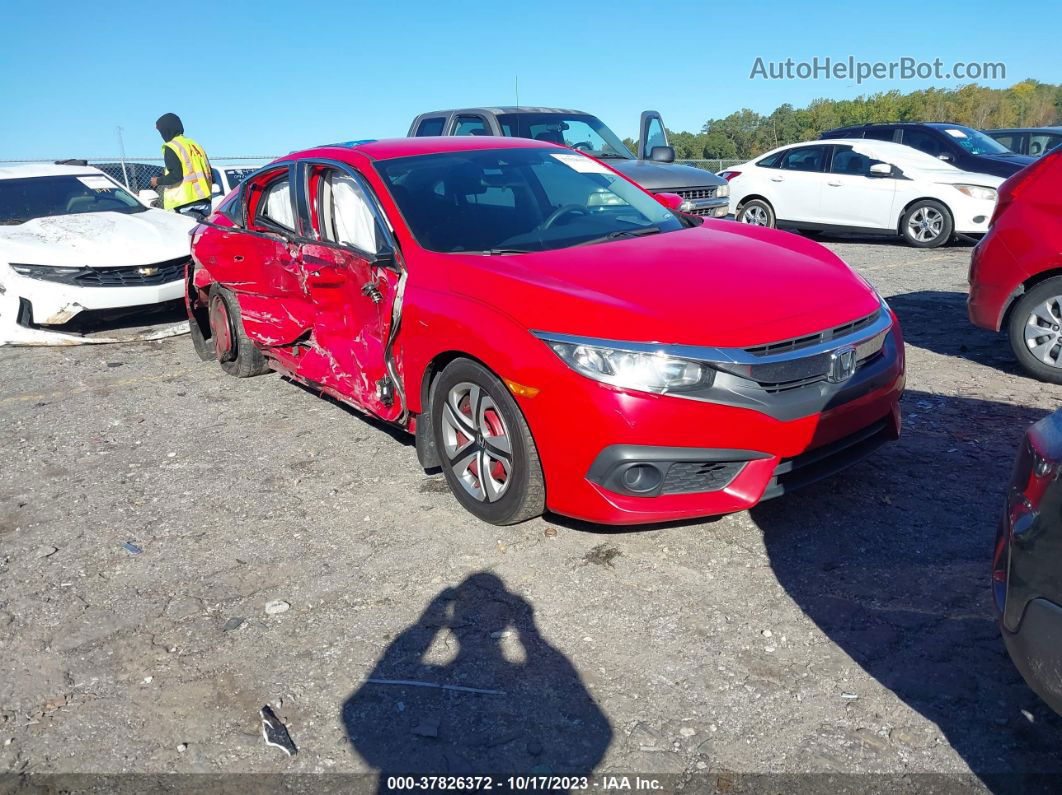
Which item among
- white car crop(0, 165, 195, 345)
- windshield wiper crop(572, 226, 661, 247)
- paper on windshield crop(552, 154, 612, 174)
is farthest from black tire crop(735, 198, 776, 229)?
windshield wiper crop(572, 226, 661, 247)

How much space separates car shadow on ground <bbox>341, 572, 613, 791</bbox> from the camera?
8.38ft

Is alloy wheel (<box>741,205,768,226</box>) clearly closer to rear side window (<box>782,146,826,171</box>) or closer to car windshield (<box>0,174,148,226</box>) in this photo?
rear side window (<box>782,146,826,171</box>)

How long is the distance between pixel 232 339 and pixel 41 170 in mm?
4348

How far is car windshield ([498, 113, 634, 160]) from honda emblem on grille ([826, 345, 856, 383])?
6713mm

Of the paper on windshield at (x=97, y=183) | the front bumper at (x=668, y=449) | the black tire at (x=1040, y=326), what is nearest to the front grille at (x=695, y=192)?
the black tire at (x=1040, y=326)

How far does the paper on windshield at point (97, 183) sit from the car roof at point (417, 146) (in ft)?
15.9

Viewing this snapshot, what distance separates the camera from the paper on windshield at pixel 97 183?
9.05 metres

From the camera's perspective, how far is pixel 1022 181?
218 inches

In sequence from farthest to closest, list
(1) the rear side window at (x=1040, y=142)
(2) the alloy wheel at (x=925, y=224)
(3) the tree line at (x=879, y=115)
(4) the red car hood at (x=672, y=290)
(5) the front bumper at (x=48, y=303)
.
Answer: (3) the tree line at (x=879, y=115) → (1) the rear side window at (x=1040, y=142) → (2) the alloy wheel at (x=925, y=224) → (5) the front bumper at (x=48, y=303) → (4) the red car hood at (x=672, y=290)

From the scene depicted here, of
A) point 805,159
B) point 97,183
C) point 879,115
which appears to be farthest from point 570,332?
point 879,115

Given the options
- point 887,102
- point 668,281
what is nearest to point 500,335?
point 668,281

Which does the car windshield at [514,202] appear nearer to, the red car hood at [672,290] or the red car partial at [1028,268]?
the red car hood at [672,290]

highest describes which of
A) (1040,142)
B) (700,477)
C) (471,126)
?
(471,126)

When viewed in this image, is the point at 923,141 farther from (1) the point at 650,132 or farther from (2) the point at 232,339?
(2) the point at 232,339
